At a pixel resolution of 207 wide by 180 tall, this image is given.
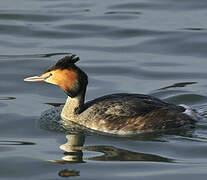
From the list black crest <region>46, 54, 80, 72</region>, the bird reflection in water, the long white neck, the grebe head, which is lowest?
the bird reflection in water

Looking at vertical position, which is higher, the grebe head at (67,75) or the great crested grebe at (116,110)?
the grebe head at (67,75)

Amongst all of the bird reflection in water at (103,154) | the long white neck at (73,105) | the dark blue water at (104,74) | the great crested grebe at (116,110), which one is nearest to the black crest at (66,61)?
the great crested grebe at (116,110)

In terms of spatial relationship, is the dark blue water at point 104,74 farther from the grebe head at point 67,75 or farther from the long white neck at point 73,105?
the grebe head at point 67,75

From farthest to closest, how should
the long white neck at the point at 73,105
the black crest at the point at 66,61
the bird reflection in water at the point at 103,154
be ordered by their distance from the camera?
the long white neck at the point at 73,105 → the black crest at the point at 66,61 → the bird reflection in water at the point at 103,154

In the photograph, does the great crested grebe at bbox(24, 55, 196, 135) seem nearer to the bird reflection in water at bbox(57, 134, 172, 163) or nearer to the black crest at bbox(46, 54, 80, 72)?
the black crest at bbox(46, 54, 80, 72)

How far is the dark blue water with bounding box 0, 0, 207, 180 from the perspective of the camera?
28.9 ft

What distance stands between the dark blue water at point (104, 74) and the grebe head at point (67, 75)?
670 mm

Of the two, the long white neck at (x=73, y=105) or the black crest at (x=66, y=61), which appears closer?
the black crest at (x=66, y=61)

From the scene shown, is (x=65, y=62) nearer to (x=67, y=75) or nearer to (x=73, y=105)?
(x=67, y=75)

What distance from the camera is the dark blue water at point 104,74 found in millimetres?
8797

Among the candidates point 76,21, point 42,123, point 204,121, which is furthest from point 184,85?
point 76,21

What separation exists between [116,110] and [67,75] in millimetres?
823

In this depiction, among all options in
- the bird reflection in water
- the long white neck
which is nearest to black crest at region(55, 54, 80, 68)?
the long white neck

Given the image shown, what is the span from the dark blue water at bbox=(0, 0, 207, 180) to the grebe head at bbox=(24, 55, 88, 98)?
0.67m
